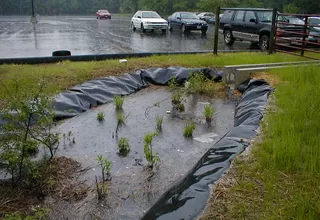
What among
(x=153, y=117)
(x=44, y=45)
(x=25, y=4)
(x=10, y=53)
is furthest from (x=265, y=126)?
(x=25, y=4)

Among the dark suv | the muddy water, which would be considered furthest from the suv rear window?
the muddy water

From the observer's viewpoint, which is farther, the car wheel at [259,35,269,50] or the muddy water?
the car wheel at [259,35,269,50]

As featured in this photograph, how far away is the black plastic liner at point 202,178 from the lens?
9.77ft

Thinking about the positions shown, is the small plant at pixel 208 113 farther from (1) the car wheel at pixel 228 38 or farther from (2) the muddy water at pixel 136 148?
(1) the car wheel at pixel 228 38

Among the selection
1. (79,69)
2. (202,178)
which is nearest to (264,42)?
(79,69)

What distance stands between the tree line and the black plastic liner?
3944 centimetres

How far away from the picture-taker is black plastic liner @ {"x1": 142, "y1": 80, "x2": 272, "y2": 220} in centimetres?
298

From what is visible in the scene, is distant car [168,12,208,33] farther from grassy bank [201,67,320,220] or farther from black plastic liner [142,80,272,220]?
grassy bank [201,67,320,220]

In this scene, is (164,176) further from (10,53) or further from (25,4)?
(25,4)

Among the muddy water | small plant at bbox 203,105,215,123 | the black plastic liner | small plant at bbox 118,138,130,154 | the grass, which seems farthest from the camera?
the grass

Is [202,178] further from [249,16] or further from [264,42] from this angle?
[249,16]

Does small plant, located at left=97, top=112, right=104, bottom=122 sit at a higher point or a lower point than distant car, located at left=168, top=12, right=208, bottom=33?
lower

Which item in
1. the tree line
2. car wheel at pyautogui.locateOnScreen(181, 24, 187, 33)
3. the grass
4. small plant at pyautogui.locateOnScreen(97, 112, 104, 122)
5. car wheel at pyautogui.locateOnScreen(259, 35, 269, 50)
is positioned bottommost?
small plant at pyautogui.locateOnScreen(97, 112, 104, 122)

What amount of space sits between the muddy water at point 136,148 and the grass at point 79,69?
4.57 ft
